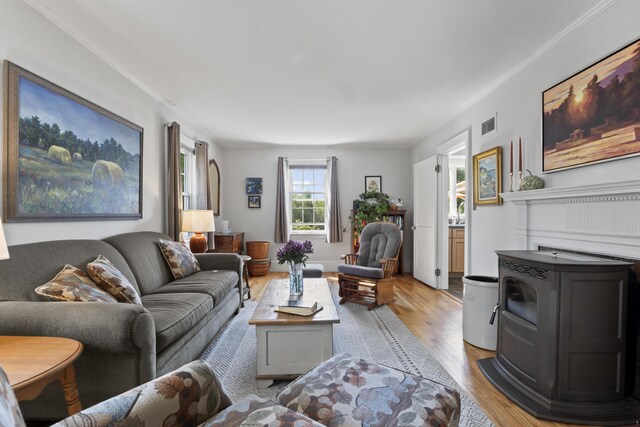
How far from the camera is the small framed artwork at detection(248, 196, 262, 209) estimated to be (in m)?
6.17

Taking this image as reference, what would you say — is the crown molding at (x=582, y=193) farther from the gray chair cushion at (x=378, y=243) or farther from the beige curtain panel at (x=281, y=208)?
the beige curtain panel at (x=281, y=208)

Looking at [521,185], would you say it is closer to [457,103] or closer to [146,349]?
[457,103]

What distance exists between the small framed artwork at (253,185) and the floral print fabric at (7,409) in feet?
18.1

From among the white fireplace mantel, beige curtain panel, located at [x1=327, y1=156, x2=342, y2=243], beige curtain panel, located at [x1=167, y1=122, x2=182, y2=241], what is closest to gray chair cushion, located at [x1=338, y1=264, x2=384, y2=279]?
the white fireplace mantel

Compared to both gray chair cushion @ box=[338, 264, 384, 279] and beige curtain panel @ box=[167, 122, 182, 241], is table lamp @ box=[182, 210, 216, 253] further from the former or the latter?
gray chair cushion @ box=[338, 264, 384, 279]

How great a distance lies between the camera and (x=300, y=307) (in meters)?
2.25

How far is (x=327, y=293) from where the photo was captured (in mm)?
2816

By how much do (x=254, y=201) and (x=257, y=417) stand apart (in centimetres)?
542

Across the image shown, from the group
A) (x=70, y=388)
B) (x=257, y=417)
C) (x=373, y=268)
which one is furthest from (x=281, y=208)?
(x=257, y=417)

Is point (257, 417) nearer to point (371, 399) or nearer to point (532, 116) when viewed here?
point (371, 399)

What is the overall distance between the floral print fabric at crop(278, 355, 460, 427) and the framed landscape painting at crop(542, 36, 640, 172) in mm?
1844

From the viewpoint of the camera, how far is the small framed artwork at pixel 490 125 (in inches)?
128

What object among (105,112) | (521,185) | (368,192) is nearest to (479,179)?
(521,185)

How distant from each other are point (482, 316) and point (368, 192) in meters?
3.56
